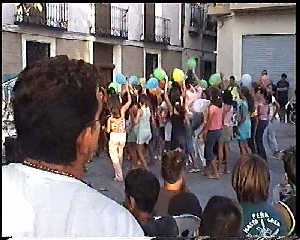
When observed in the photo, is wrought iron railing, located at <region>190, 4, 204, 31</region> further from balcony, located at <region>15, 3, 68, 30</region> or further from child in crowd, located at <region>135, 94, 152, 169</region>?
balcony, located at <region>15, 3, 68, 30</region>

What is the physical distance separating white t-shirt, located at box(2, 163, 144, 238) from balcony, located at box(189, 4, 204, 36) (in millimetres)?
1068

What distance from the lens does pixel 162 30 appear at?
8.64 ft

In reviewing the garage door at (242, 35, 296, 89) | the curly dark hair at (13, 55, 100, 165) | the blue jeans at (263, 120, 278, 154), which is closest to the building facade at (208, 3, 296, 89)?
the garage door at (242, 35, 296, 89)

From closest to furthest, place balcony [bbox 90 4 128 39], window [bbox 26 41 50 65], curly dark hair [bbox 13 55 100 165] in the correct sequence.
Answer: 1. curly dark hair [bbox 13 55 100 165]
2. window [bbox 26 41 50 65]
3. balcony [bbox 90 4 128 39]

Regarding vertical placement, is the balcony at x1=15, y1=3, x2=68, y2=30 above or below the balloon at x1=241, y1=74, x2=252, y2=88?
above

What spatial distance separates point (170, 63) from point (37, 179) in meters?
1.02

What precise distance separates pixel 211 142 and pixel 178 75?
1.19 ft

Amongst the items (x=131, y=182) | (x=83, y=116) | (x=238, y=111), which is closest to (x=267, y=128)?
(x=238, y=111)

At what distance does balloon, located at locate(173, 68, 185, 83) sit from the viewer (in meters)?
2.54

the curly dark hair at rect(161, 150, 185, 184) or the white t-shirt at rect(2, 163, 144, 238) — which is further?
the curly dark hair at rect(161, 150, 185, 184)

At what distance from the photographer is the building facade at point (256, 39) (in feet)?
8.09

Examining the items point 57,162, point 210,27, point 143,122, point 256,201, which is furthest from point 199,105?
point 57,162

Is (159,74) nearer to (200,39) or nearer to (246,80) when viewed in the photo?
(200,39)

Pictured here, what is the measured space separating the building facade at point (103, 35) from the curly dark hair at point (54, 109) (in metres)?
0.23
